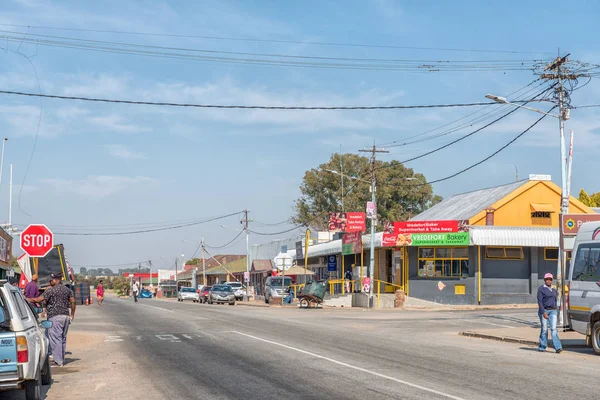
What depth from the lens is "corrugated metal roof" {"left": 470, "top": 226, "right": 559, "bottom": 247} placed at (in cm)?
4175

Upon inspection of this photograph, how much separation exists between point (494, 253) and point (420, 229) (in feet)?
14.8

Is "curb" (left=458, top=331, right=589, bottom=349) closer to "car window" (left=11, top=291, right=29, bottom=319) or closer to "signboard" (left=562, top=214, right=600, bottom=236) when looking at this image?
"signboard" (left=562, top=214, right=600, bottom=236)

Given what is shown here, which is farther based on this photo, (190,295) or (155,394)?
(190,295)

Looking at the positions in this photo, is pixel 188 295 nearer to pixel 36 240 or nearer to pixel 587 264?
pixel 36 240

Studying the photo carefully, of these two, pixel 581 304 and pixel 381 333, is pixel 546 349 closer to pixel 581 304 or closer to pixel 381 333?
pixel 581 304

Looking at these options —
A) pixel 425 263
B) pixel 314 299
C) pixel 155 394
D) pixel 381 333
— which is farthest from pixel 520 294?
pixel 155 394

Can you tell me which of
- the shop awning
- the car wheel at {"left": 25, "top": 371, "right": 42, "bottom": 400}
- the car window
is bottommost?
the car wheel at {"left": 25, "top": 371, "right": 42, "bottom": 400}

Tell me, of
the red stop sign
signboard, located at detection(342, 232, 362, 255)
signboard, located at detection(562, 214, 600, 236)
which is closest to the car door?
signboard, located at detection(562, 214, 600, 236)

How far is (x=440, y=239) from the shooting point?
4247cm

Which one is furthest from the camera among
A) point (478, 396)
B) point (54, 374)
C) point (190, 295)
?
point (190, 295)

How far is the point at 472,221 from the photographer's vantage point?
143 ft

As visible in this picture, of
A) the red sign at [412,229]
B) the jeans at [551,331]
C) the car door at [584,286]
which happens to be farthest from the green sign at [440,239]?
the jeans at [551,331]

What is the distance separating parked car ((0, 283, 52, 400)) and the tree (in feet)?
254

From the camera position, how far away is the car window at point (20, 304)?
10.5 metres
